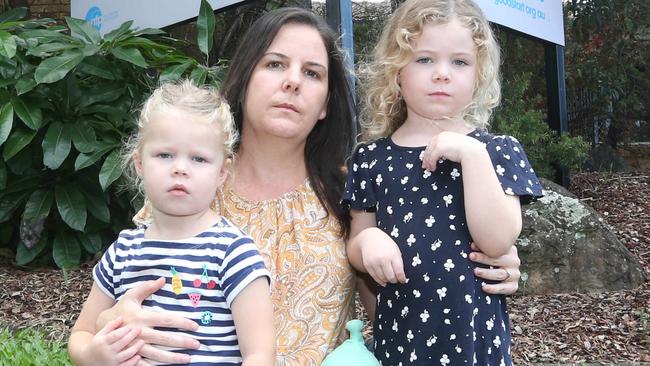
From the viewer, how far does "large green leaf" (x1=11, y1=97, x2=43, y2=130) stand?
4699mm

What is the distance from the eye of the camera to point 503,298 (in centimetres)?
205

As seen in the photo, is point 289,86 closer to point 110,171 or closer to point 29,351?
point 29,351

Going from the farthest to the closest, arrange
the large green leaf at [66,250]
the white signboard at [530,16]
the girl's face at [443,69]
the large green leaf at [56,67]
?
the white signboard at [530,16]
the large green leaf at [66,250]
the large green leaf at [56,67]
the girl's face at [443,69]

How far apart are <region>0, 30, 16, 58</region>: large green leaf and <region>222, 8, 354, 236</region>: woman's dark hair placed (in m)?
2.76

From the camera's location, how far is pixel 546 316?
15.0 feet

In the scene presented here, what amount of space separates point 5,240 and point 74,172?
31.7 inches

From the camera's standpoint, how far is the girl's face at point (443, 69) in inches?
79.1

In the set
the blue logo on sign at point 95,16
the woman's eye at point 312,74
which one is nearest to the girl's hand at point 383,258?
the woman's eye at point 312,74

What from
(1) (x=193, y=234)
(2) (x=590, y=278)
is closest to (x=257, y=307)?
(1) (x=193, y=234)

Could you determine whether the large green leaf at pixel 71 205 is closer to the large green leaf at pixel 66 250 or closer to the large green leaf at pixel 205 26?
the large green leaf at pixel 66 250

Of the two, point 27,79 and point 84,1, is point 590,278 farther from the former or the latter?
point 84,1

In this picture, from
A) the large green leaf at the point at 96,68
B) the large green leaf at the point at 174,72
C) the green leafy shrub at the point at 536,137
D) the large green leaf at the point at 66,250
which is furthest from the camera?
the green leafy shrub at the point at 536,137

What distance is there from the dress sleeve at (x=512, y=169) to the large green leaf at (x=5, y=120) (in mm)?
3450

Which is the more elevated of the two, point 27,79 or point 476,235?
point 27,79
